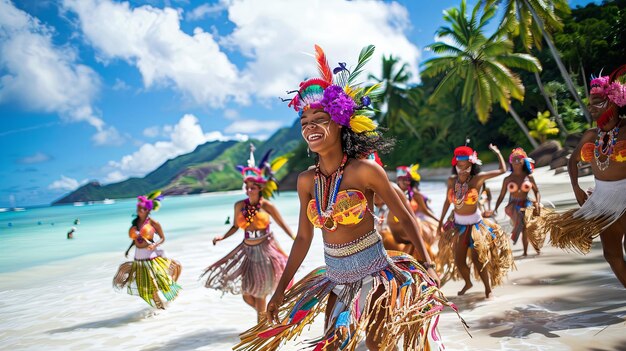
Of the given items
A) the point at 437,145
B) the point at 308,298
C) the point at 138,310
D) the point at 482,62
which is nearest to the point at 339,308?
the point at 308,298

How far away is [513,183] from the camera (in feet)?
28.9

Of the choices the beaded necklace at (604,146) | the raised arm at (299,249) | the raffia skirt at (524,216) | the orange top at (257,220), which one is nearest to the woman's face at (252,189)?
the orange top at (257,220)

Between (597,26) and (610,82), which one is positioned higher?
(597,26)

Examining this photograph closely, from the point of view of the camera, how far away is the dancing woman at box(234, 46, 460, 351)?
118 inches

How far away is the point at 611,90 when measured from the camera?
185 inches

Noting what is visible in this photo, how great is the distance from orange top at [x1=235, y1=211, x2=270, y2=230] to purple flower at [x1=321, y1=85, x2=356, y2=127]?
2.93m

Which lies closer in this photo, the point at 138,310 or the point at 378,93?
the point at 378,93

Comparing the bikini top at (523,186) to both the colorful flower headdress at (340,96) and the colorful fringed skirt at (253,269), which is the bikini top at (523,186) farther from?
the colorful flower headdress at (340,96)

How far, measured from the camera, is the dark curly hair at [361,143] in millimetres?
3385

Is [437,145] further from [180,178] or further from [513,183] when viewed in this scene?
[180,178]

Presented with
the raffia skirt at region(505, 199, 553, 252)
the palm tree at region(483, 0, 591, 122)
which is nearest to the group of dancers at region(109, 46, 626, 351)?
the raffia skirt at region(505, 199, 553, 252)

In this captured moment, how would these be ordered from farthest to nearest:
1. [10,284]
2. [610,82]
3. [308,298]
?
1. [10,284]
2. [610,82]
3. [308,298]

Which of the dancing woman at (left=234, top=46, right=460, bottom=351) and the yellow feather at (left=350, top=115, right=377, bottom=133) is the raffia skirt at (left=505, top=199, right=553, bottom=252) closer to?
the dancing woman at (left=234, top=46, right=460, bottom=351)

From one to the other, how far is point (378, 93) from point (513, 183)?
6027 millimetres
